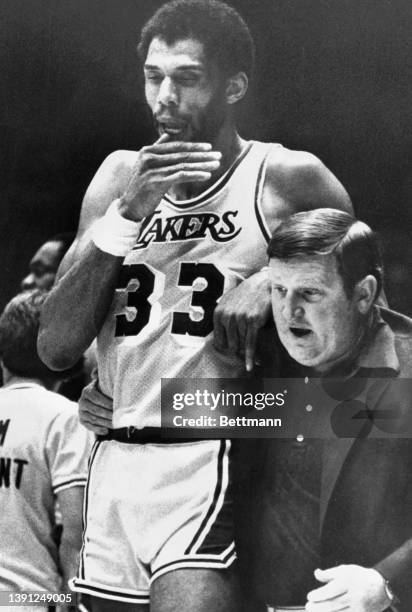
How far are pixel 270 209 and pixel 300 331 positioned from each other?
262 mm

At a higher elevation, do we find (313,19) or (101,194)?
(313,19)

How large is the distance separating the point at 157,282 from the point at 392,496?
661 millimetres

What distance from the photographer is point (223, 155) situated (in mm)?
2029

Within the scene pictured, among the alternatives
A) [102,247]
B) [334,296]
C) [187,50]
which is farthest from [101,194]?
[334,296]

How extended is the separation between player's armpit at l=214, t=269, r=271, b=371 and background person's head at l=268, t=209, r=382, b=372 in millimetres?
25

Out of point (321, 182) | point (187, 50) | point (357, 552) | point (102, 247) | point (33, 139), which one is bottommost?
point (357, 552)

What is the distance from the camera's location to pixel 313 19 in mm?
2066

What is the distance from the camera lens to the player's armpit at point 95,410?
202 cm

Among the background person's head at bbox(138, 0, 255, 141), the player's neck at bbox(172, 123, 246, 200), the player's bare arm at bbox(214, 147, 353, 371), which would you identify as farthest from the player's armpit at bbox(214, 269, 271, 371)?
the background person's head at bbox(138, 0, 255, 141)

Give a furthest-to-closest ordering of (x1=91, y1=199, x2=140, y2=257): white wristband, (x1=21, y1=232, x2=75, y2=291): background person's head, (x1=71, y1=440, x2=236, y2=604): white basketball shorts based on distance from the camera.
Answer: (x1=21, y1=232, x2=75, y2=291): background person's head → (x1=91, y1=199, x2=140, y2=257): white wristband → (x1=71, y1=440, x2=236, y2=604): white basketball shorts

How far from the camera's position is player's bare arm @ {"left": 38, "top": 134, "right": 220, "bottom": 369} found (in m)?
2.00

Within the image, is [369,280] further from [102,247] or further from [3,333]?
[3,333]

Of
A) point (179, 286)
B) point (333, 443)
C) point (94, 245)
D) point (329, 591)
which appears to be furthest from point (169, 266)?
point (329, 591)

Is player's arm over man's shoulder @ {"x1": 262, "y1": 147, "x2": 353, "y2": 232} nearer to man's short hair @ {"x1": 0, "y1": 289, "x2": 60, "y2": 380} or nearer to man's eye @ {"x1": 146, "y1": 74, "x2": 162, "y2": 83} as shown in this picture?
man's eye @ {"x1": 146, "y1": 74, "x2": 162, "y2": 83}
